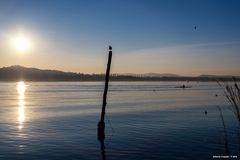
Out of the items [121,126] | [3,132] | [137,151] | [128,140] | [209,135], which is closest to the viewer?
[137,151]

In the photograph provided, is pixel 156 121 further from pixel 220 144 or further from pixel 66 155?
pixel 66 155

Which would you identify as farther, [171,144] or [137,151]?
[171,144]

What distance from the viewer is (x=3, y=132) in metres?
28.3

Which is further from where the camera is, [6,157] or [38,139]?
[38,139]

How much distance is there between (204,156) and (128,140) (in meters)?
6.37

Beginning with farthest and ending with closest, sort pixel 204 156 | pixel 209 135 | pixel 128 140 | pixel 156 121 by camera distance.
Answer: pixel 156 121 < pixel 209 135 < pixel 128 140 < pixel 204 156

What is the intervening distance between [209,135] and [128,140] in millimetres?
6180

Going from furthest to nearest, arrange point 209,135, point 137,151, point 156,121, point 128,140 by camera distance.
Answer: point 156,121
point 209,135
point 128,140
point 137,151

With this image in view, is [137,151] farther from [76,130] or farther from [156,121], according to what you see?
[156,121]

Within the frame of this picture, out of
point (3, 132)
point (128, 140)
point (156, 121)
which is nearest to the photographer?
point (128, 140)

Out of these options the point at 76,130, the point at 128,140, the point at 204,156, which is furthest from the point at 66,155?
the point at 76,130

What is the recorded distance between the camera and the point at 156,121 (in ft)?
114

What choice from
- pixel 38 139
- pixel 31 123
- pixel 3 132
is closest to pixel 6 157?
pixel 38 139

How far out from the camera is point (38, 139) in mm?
25000
